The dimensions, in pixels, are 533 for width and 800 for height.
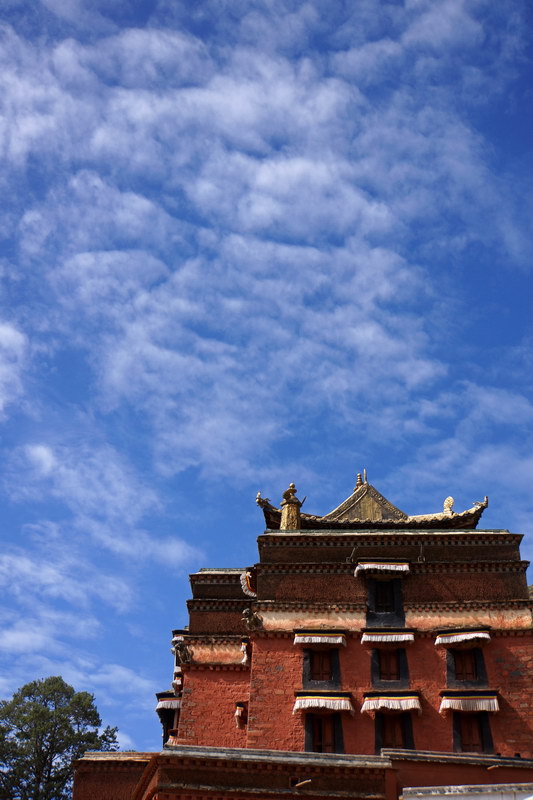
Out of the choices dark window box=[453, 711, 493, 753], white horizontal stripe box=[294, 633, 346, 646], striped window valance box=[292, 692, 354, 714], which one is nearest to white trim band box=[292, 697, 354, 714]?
striped window valance box=[292, 692, 354, 714]

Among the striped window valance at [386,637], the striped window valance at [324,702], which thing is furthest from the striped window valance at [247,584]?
the striped window valance at [324,702]

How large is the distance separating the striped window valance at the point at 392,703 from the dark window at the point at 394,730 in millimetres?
316

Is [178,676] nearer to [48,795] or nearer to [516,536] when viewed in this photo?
[48,795]

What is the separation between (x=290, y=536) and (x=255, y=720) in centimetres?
726

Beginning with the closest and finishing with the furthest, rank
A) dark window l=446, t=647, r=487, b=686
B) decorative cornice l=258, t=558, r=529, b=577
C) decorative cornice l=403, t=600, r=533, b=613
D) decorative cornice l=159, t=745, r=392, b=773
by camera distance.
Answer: decorative cornice l=159, t=745, r=392, b=773
dark window l=446, t=647, r=487, b=686
decorative cornice l=403, t=600, r=533, b=613
decorative cornice l=258, t=558, r=529, b=577

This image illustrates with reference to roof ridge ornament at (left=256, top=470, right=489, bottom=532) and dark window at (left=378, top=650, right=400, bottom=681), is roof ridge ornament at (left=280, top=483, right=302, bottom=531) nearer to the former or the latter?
roof ridge ornament at (left=256, top=470, right=489, bottom=532)

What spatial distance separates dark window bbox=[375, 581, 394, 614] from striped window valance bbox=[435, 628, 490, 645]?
2.13 metres

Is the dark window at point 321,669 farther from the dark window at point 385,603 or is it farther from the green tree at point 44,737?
the green tree at point 44,737

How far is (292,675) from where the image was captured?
30.2 m

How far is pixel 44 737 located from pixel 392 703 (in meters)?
24.6

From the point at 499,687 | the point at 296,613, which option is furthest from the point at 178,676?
the point at 499,687

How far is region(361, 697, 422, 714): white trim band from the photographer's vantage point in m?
28.9

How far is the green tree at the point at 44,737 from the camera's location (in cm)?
4366

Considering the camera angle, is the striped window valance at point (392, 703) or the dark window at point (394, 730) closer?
the dark window at point (394, 730)
